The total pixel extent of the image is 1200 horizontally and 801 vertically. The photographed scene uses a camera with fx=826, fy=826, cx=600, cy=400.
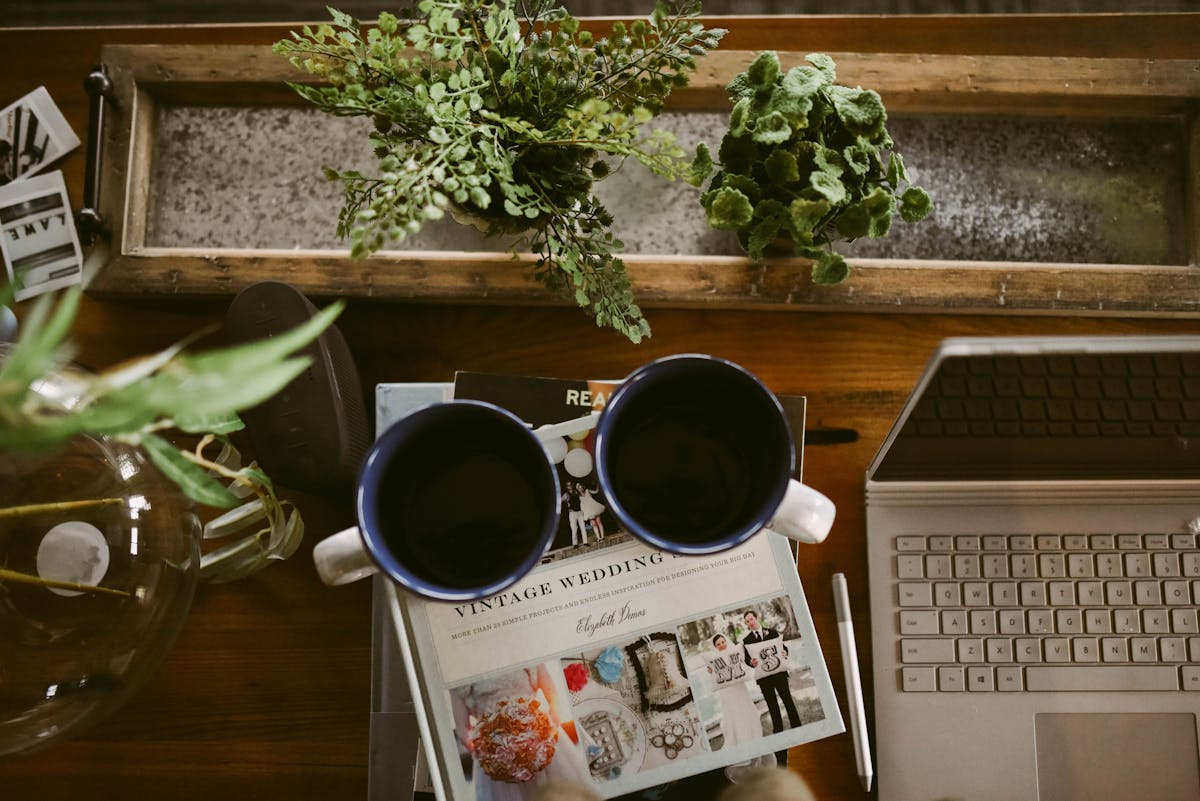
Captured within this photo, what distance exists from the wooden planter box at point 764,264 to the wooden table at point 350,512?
6 cm

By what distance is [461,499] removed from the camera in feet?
1.99

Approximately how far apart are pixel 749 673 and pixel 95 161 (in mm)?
735

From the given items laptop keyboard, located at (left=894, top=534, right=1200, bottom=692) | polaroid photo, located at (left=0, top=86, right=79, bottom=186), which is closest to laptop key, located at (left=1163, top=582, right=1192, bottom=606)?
laptop keyboard, located at (left=894, top=534, right=1200, bottom=692)

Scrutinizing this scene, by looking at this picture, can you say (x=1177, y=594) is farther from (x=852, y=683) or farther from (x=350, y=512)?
(x=350, y=512)

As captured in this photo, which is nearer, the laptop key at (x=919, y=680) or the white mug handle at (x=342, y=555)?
the white mug handle at (x=342, y=555)

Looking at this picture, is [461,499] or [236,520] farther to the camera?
[236,520]

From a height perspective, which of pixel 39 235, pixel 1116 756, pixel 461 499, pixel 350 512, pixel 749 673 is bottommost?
pixel 1116 756

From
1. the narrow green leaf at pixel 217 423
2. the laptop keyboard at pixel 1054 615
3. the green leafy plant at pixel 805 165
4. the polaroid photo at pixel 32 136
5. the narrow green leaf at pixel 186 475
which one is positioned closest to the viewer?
the narrow green leaf at pixel 186 475

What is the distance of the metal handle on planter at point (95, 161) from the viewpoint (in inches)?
28.8

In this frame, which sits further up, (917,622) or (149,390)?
(149,390)

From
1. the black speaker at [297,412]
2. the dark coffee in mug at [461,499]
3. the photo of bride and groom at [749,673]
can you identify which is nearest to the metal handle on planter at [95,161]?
the black speaker at [297,412]

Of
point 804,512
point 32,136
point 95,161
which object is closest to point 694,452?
point 804,512

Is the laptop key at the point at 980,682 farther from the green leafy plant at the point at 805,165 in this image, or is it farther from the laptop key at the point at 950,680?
the green leafy plant at the point at 805,165

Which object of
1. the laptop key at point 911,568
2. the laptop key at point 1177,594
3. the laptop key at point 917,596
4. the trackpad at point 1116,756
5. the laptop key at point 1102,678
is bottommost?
the trackpad at point 1116,756
